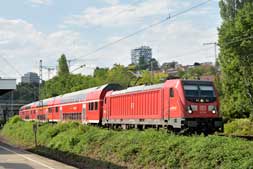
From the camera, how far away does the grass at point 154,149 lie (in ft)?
50.9

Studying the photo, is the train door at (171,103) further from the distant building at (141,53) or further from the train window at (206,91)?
the distant building at (141,53)

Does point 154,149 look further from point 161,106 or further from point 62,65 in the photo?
point 62,65

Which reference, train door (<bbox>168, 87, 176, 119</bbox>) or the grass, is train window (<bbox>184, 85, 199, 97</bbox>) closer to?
train door (<bbox>168, 87, 176, 119</bbox>)

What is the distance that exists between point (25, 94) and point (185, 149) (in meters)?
134

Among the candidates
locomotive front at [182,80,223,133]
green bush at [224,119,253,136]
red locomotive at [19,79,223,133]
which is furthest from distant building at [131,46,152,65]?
locomotive front at [182,80,223,133]

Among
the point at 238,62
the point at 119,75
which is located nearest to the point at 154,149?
the point at 238,62

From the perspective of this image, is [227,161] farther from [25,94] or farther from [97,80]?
[25,94]

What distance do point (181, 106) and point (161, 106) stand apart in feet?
7.48

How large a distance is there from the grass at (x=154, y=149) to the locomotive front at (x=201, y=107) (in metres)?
3.08

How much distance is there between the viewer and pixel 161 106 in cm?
2719

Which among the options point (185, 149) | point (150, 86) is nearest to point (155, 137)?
point (185, 149)

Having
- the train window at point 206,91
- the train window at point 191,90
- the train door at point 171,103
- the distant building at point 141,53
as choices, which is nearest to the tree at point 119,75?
the distant building at point 141,53

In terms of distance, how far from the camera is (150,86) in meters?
29.6

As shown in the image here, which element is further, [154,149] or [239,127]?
[239,127]
